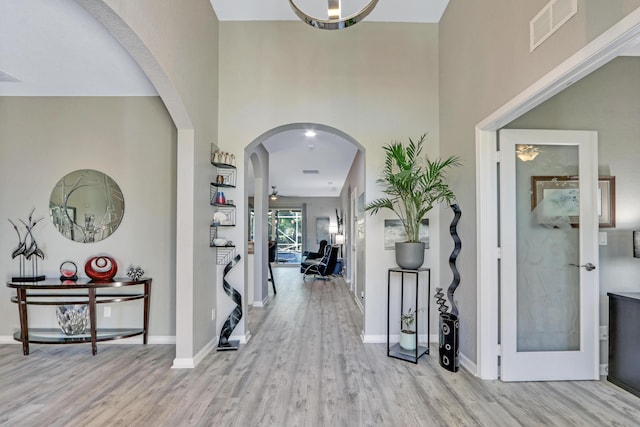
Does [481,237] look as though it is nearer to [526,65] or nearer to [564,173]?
→ [564,173]

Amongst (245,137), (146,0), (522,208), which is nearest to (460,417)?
(522,208)

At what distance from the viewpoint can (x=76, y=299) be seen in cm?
366

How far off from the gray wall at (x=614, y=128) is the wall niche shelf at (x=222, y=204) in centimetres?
283

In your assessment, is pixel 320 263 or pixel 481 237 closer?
pixel 481 237

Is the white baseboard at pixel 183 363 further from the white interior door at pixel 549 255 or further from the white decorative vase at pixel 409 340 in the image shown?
the white interior door at pixel 549 255

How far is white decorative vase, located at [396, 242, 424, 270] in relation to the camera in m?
3.28

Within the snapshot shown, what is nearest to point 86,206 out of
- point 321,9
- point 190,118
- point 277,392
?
point 190,118

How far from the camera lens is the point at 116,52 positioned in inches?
116

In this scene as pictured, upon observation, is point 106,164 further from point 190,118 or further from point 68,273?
point 190,118

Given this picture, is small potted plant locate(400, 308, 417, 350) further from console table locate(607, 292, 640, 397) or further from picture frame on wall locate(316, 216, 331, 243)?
picture frame on wall locate(316, 216, 331, 243)

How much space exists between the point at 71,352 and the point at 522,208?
464 cm

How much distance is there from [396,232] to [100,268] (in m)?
3.26

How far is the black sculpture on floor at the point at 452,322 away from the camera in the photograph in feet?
9.62

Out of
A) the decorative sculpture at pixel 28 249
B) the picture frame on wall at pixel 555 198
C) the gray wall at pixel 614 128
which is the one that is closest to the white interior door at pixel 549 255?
the picture frame on wall at pixel 555 198
